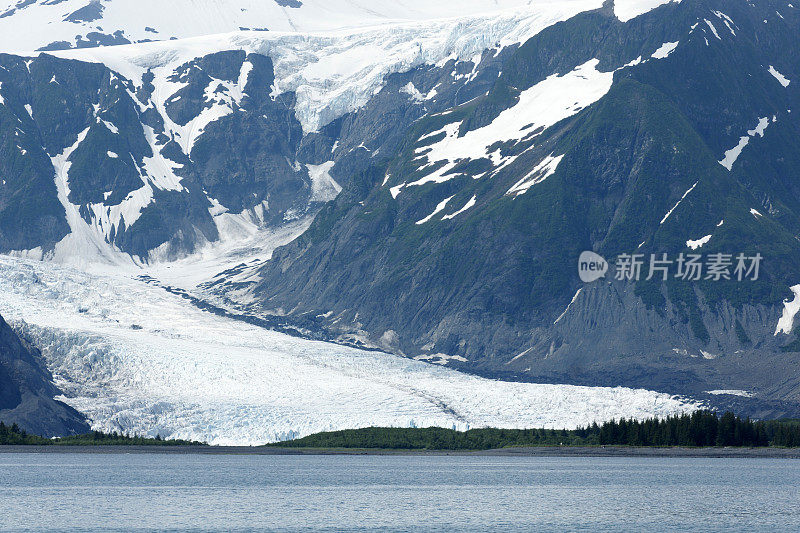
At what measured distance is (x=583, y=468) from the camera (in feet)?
646

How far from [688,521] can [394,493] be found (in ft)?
115

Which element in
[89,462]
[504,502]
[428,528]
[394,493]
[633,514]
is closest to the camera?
[428,528]

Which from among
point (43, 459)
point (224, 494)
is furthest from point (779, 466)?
point (43, 459)

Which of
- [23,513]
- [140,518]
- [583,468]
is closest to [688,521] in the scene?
[140,518]

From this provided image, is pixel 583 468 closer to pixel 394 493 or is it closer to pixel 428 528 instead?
pixel 394 493

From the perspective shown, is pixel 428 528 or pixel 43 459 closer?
pixel 428 528

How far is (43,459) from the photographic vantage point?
198125 mm

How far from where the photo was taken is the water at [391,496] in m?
126

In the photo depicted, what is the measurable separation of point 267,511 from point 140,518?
12102 mm

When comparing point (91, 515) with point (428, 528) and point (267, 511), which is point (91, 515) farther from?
point (428, 528)

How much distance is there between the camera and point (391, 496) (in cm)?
14938

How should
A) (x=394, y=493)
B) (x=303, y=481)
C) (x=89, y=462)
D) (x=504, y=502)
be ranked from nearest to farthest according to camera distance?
1. (x=504, y=502)
2. (x=394, y=493)
3. (x=303, y=481)
4. (x=89, y=462)

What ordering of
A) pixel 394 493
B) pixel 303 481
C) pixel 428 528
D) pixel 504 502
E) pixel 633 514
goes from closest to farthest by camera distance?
pixel 428 528 → pixel 633 514 → pixel 504 502 → pixel 394 493 → pixel 303 481

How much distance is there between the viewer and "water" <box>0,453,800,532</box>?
126m
